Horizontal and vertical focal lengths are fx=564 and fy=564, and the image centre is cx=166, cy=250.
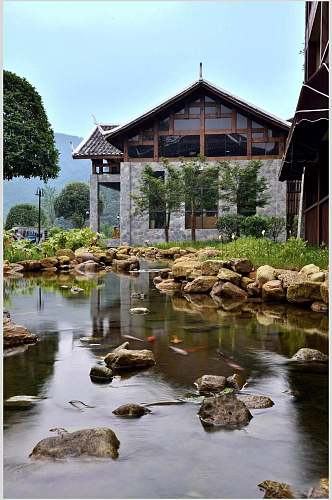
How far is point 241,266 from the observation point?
873 centimetres

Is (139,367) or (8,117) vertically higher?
(8,117)

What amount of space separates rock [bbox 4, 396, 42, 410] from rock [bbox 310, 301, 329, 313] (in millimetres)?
4245

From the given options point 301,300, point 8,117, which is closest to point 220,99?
point 8,117

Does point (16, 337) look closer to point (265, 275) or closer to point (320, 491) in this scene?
point (320, 491)

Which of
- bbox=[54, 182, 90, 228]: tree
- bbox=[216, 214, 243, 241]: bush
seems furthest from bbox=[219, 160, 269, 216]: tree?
bbox=[54, 182, 90, 228]: tree

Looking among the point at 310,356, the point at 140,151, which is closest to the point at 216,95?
the point at 140,151

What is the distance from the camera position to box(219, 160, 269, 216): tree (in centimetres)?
2384

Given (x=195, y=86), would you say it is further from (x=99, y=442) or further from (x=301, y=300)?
(x=99, y=442)

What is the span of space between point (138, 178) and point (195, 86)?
516cm

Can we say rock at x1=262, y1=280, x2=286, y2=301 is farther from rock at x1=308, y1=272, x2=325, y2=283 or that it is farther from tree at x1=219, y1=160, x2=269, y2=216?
tree at x1=219, y1=160, x2=269, y2=216

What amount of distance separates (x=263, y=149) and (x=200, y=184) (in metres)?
4.53

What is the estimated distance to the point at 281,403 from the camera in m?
3.11

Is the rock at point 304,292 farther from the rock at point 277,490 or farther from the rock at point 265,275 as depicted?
the rock at point 277,490

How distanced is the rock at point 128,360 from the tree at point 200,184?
20081 mm
